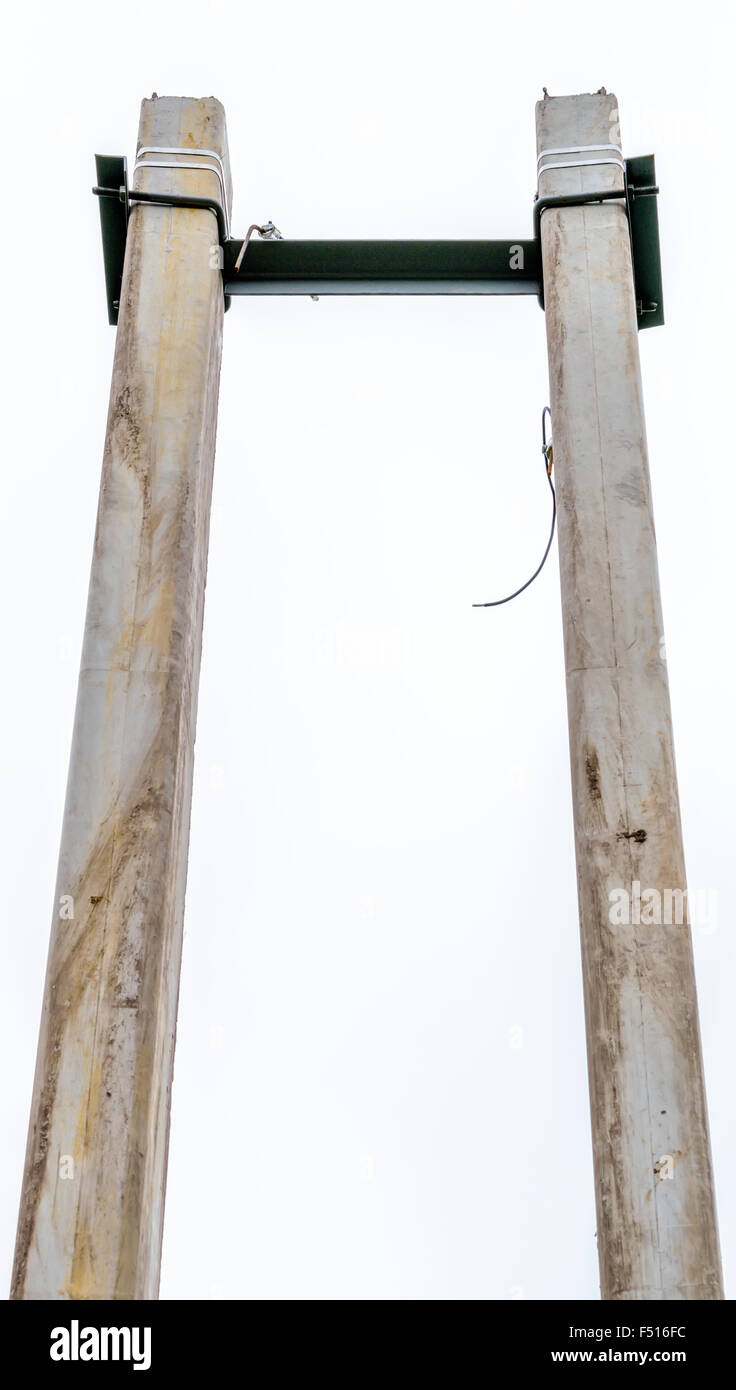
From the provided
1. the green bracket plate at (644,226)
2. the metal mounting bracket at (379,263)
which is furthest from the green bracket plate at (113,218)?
the green bracket plate at (644,226)

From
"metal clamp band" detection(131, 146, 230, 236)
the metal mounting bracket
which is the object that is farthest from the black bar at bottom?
"metal clamp band" detection(131, 146, 230, 236)

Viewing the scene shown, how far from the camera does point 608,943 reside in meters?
5.22

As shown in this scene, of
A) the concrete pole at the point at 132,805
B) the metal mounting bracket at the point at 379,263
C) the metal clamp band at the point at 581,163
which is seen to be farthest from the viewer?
the metal mounting bracket at the point at 379,263

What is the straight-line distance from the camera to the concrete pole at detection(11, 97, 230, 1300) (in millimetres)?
4824

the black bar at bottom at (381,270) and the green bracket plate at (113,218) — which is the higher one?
the green bracket plate at (113,218)

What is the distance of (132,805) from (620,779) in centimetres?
166

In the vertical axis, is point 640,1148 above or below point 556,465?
below

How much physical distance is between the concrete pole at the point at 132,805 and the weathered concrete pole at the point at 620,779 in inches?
55.1

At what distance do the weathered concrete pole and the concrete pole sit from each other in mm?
1401

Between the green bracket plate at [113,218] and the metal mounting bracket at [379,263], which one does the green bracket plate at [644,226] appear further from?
the green bracket plate at [113,218]

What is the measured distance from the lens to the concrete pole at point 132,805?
4824 millimetres
